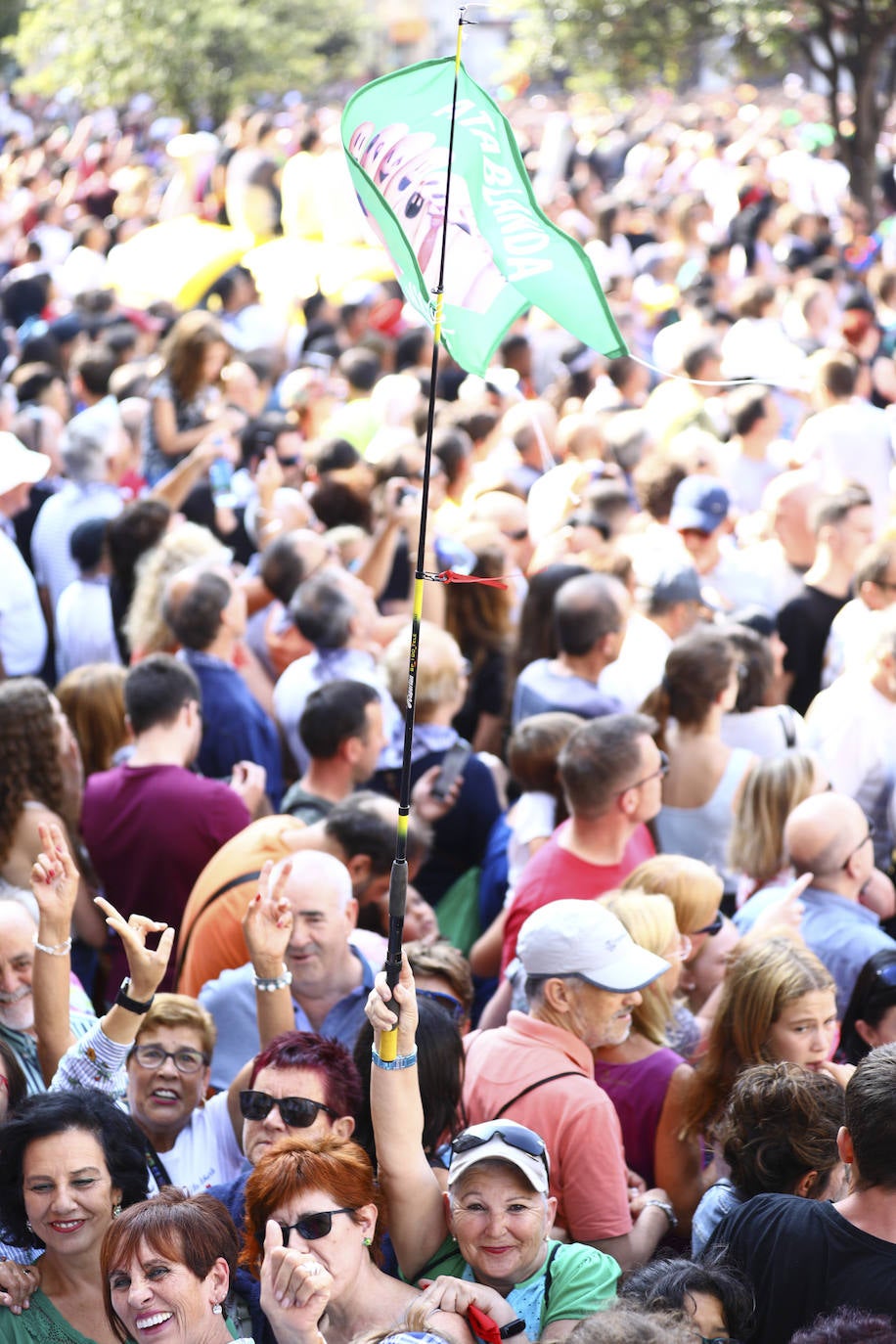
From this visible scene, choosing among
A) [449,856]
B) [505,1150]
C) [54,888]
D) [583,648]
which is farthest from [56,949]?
[583,648]

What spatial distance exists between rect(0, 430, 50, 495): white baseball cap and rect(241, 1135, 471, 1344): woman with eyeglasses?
403 centimetres

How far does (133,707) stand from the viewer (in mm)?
4941

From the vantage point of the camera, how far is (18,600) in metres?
6.36

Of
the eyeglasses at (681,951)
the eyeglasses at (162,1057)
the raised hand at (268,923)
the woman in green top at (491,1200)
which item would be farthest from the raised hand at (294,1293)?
the eyeglasses at (681,951)

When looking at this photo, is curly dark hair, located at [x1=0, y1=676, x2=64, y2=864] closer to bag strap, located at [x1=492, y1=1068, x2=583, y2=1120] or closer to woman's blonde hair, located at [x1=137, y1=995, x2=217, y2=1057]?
woman's blonde hair, located at [x1=137, y1=995, x2=217, y2=1057]

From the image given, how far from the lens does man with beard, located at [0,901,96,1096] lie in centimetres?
372

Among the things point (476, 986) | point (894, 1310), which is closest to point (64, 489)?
point (476, 986)

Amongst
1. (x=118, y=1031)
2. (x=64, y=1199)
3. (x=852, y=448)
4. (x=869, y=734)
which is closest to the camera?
(x=64, y=1199)

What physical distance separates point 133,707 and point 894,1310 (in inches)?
120

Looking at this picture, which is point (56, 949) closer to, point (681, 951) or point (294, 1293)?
point (294, 1293)

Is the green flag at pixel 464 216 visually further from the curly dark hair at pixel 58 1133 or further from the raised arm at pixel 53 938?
the curly dark hair at pixel 58 1133

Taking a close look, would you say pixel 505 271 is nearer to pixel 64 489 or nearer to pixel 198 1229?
pixel 198 1229

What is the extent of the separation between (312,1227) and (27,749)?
2307 mm

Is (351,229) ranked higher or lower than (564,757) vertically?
lower
